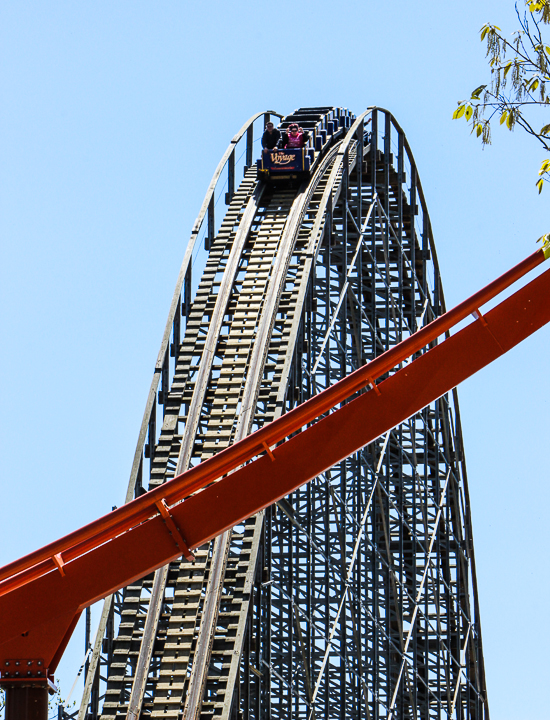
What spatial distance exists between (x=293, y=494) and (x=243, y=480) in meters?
12.7

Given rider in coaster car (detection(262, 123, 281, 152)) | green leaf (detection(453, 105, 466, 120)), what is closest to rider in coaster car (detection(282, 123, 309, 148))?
rider in coaster car (detection(262, 123, 281, 152))

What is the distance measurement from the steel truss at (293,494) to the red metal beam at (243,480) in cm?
705

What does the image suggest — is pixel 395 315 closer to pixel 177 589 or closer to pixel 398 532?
pixel 398 532

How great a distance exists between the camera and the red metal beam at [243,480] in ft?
29.5

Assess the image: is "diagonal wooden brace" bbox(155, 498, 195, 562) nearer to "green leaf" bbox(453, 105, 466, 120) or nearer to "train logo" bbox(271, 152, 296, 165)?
"green leaf" bbox(453, 105, 466, 120)

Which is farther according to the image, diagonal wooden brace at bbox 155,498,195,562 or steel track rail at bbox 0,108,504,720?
steel track rail at bbox 0,108,504,720

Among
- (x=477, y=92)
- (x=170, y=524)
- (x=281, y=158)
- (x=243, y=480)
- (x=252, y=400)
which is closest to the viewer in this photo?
(x=477, y=92)

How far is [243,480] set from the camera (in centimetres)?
961

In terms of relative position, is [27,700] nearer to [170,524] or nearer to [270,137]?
[170,524]

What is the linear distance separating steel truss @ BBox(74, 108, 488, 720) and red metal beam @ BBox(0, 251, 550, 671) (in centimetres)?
705

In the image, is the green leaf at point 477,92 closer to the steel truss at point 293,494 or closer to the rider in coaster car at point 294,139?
the steel truss at point 293,494

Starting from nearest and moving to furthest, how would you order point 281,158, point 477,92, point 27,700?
point 27,700, point 477,92, point 281,158

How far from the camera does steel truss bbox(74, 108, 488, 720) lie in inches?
658

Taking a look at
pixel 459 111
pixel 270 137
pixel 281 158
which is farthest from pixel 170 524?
pixel 270 137
